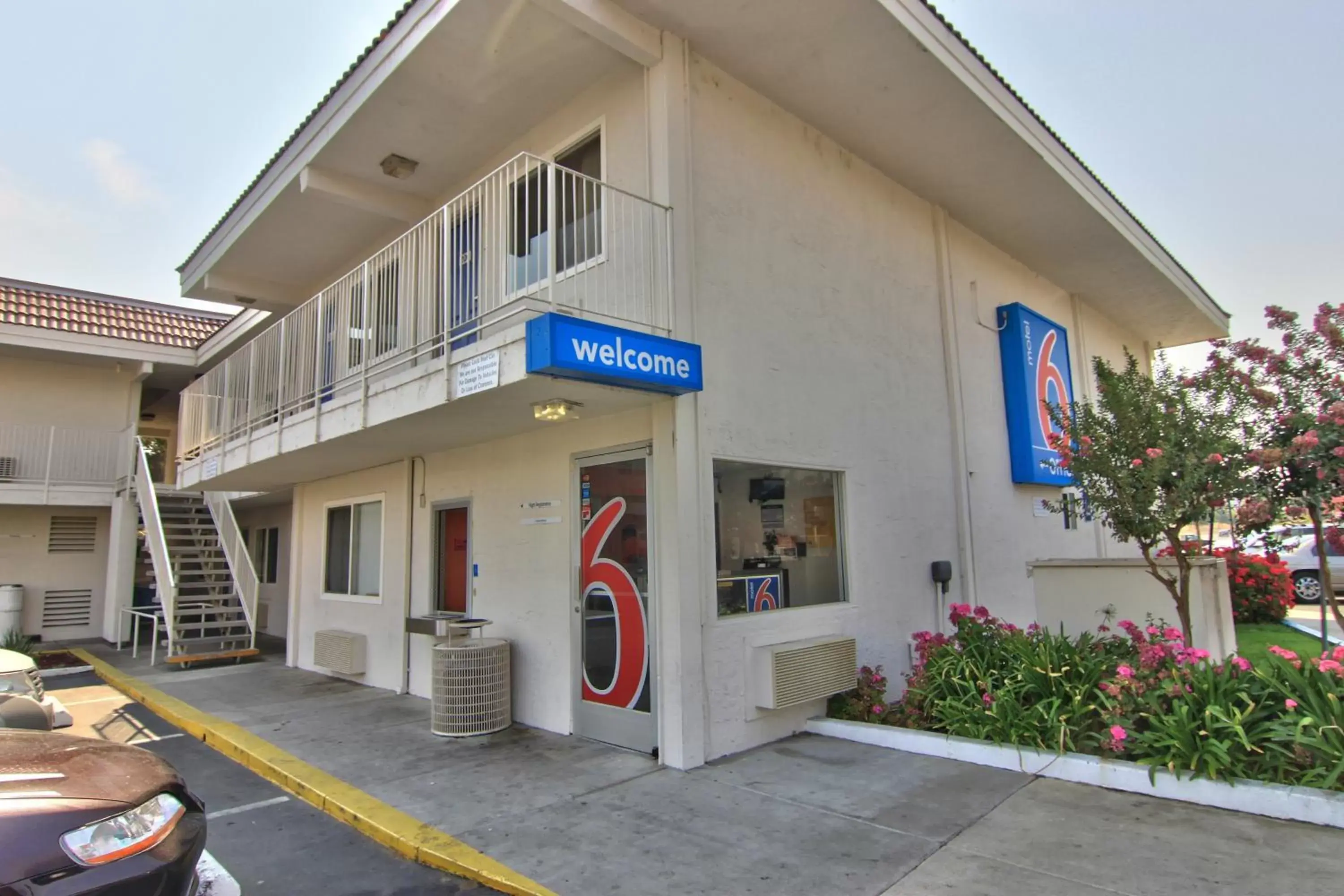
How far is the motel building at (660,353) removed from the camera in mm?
6012

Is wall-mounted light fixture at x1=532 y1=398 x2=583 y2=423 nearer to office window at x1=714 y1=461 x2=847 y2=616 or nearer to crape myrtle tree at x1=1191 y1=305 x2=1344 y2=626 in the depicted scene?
office window at x1=714 y1=461 x2=847 y2=616

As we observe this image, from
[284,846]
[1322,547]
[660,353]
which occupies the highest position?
[660,353]

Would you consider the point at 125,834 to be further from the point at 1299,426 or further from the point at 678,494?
the point at 1299,426

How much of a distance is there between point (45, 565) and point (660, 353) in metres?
15.6

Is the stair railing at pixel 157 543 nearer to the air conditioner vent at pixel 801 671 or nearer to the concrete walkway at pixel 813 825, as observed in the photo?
the concrete walkway at pixel 813 825

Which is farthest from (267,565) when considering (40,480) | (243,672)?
(243,672)

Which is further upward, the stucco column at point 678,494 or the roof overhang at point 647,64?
the roof overhang at point 647,64

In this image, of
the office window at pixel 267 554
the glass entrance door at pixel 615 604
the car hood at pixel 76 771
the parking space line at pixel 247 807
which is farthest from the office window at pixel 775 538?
the office window at pixel 267 554

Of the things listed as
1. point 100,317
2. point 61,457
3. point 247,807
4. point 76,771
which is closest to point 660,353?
point 76,771

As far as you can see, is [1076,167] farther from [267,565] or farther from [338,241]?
[267,565]

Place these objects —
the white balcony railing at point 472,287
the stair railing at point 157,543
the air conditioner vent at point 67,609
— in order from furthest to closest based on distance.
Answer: the air conditioner vent at point 67,609, the stair railing at point 157,543, the white balcony railing at point 472,287

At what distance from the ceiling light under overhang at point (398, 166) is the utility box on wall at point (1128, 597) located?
8.43 metres

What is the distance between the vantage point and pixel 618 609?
6426 mm

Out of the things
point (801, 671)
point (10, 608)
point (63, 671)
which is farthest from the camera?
point (10, 608)
